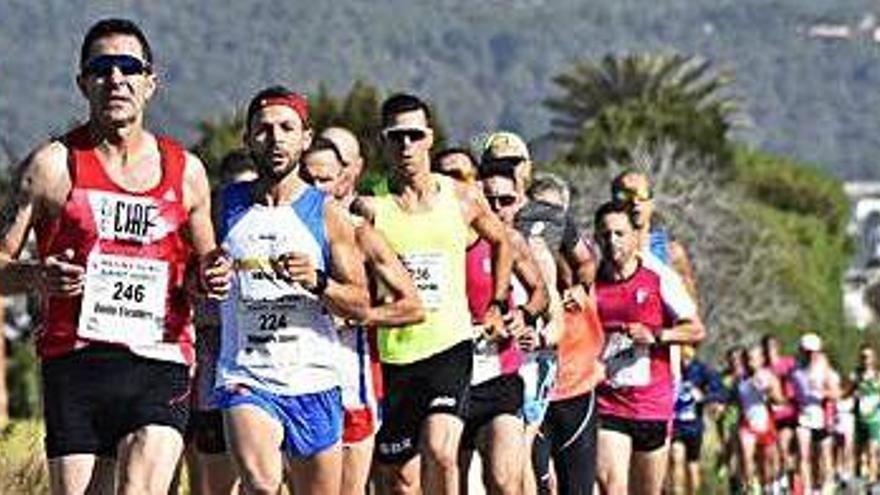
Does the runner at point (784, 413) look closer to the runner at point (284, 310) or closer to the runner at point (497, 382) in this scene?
the runner at point (497, 382)

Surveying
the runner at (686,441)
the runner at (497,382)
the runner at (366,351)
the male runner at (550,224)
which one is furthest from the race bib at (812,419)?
the runner at (366,351)

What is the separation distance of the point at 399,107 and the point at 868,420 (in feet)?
68.8

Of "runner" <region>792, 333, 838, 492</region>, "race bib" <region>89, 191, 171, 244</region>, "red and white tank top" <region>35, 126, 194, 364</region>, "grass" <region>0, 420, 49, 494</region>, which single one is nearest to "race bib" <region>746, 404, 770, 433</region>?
"runner" <region>792, 333, 838, 492</region>

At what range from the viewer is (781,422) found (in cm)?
3116

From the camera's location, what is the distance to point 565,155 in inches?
4181

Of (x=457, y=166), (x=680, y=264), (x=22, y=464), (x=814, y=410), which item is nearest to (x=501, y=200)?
(x=457, y=166)

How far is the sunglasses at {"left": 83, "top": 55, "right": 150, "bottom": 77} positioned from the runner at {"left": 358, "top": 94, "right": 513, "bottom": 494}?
3.42m

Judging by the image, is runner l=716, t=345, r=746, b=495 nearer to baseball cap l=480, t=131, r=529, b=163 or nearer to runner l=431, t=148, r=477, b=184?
baseball cap l=480, t=131, r=529, b=163

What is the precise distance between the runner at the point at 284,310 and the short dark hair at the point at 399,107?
2211 millimetres

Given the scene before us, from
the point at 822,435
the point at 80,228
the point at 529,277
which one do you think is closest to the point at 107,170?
the point at 80,228

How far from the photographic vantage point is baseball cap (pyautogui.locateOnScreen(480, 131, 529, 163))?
1625 centimetres

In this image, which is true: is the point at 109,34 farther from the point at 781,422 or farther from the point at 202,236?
the point at 781,422

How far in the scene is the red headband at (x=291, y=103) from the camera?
40.1 ft

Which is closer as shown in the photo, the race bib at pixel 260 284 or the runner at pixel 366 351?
the race bib at pixel 260 284
